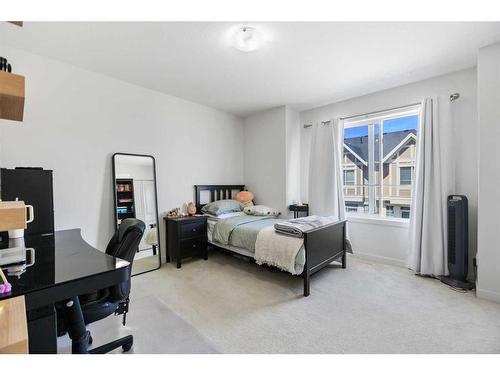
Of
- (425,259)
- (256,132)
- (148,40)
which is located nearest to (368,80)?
(256,132)

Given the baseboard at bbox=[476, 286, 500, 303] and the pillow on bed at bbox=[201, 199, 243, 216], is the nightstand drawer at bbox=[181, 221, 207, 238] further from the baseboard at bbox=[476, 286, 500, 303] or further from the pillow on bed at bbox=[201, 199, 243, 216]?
the baseboard at bbox=[476, 286, 500, 303]

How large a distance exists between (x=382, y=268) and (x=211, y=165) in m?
3.06

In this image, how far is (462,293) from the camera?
7.90 ft

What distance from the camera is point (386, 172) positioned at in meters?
3.43

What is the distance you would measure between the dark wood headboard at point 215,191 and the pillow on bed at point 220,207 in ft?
0.47

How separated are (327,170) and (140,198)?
2.86m

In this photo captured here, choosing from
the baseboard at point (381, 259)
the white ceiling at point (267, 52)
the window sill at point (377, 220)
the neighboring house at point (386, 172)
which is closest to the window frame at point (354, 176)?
the neighboring house at point (386, 172)

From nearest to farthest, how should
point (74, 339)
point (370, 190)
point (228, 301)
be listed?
point (74, 339), point (228, 301), point (370, 190)

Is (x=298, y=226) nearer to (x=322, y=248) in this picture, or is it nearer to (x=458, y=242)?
(x=322, y=248)

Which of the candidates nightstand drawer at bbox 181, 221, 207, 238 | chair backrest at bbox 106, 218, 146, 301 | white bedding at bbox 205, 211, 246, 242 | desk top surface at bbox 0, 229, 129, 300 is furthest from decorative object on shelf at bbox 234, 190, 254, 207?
desk top surface at bbox 0, 229, 129, 300

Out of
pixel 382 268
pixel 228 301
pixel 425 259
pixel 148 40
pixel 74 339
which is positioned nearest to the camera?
pixel 74 339

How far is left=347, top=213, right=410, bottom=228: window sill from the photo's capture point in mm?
3203

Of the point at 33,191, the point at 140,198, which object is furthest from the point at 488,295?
the point at 33,191
